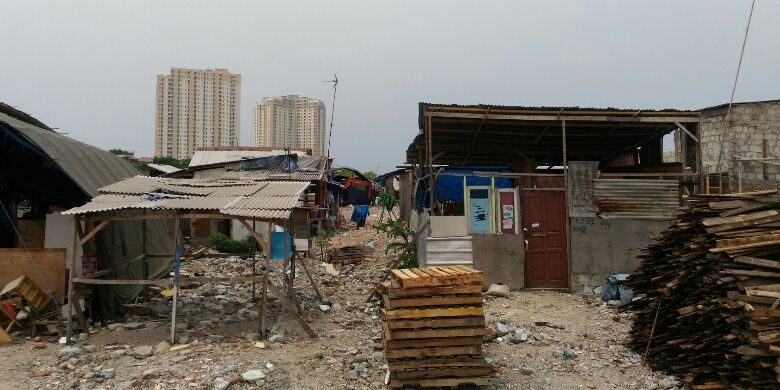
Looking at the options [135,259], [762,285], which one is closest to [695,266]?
[762,285]

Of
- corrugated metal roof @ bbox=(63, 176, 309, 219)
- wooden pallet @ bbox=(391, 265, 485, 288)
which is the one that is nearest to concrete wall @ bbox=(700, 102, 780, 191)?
wooden pallet @ bbox=(391, 265, 485, 288)

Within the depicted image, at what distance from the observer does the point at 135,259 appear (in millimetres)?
9938

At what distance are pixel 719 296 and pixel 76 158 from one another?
11.2 meters

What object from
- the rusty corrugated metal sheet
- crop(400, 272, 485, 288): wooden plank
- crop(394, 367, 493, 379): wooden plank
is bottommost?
crop(394, 367, 493, 379): wooden plank

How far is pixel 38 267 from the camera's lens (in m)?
8.42

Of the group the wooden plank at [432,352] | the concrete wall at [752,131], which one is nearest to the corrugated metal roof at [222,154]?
the concrete wall at [752,131]

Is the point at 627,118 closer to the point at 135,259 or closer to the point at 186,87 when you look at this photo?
the point at 135,259

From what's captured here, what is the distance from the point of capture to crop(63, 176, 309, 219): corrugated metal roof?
7.47 meters

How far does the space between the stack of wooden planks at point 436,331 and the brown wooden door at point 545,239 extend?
209 inches

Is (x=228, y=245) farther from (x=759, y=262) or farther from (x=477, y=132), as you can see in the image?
(x=759, y=262)

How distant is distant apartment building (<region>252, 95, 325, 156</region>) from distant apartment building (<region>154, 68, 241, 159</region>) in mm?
12004

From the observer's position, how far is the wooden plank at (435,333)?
5477 mm

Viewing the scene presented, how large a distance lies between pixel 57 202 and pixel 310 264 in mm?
7095

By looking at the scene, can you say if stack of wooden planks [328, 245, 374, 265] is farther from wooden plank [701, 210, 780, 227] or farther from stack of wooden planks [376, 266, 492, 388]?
wooden plank [701, 210, 780, 227]
